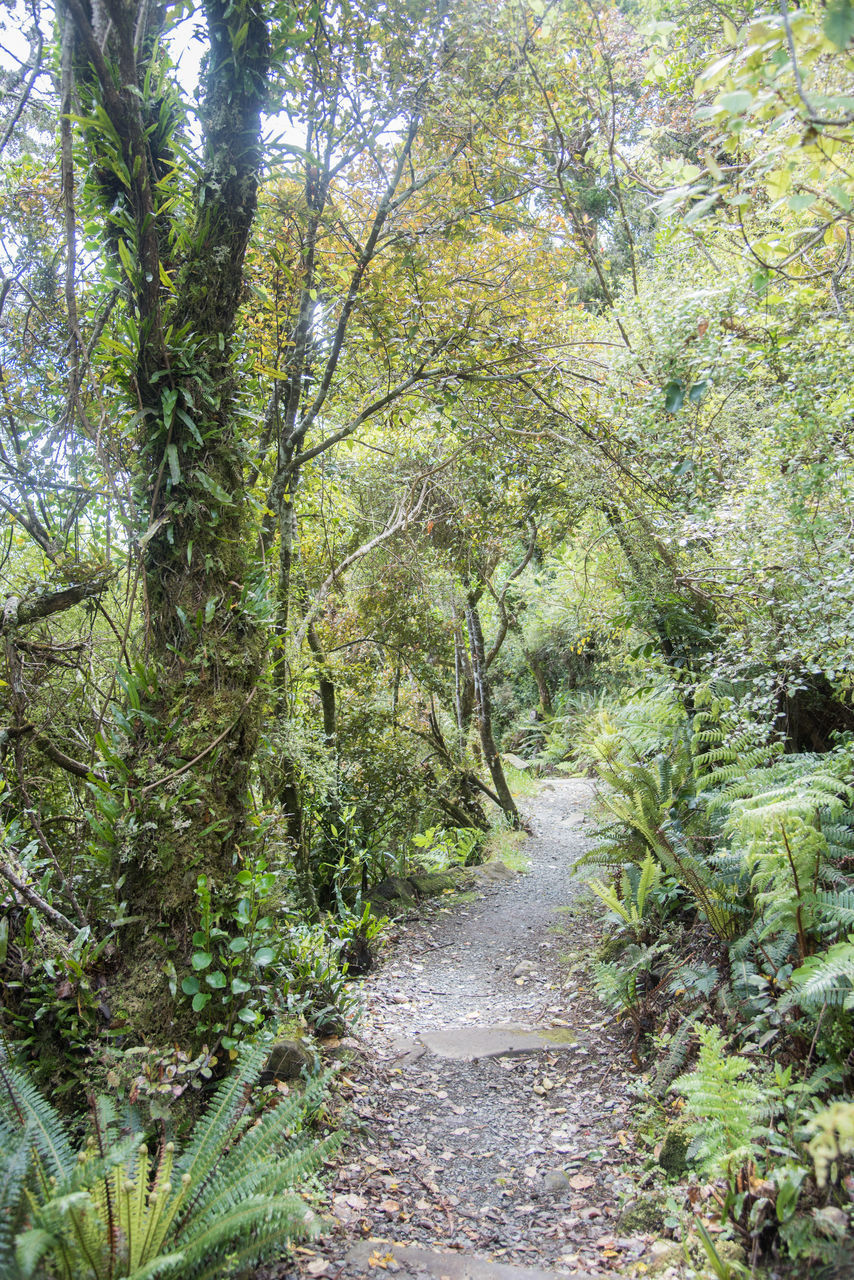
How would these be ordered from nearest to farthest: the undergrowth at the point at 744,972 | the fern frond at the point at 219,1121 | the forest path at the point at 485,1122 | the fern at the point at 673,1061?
the fern frond at the point at 219,1121
the undergrowth at the point at 744,972
the forest path at the point at 485,1122
the fern at the point at 673,1061

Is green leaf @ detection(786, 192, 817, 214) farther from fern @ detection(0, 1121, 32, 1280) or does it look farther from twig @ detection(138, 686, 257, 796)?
fern @ detection(0, 1121, 32, 1280)

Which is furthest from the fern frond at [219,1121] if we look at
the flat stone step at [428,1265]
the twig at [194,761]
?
the twig at [194,761]

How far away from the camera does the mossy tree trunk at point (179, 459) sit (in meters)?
2.72

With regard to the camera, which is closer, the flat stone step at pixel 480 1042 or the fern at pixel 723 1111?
the fern at pixel 723 1111

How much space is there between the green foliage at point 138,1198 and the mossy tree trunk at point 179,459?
1.86 ft

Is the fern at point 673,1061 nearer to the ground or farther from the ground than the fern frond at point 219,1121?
nearer to the ground

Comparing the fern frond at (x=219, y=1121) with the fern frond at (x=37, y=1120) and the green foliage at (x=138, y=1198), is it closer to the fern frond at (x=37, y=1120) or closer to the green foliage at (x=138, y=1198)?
the green foliage at (x=138, y=1198)

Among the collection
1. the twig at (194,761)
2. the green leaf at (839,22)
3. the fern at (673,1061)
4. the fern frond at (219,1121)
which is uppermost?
the green leaf at (839,22)

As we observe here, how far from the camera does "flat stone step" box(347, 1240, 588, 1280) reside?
234 cm

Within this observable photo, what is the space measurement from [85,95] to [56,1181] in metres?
3.62

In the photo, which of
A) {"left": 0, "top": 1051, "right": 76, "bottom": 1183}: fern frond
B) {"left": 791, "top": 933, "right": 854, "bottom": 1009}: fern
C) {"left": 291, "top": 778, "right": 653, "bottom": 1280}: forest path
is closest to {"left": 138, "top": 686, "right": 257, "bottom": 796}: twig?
{"left": 0, "top": 1051, "right": 76, "bottom": 1183}: fern frond

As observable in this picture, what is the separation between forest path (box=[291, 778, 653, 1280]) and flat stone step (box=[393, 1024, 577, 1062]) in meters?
0.01

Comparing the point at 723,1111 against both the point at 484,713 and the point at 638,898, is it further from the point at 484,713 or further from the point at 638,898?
the point at 484,713

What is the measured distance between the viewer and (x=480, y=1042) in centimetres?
425
